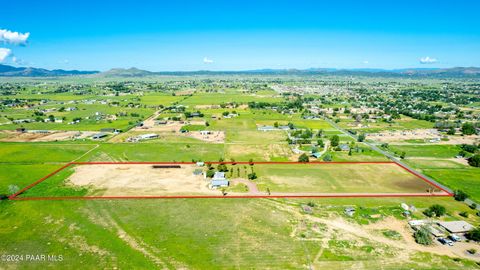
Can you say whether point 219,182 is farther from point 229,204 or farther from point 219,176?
point 229,204

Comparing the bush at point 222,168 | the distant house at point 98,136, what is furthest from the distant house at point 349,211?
the distant house at point 98,136

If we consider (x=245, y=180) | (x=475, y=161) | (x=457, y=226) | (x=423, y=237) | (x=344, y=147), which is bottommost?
(x=457, y=226)

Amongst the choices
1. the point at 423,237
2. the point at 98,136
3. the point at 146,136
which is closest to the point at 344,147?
the point at 423,237

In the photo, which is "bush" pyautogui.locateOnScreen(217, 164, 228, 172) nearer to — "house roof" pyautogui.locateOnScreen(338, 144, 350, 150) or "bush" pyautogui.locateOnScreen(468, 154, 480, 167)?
"house roof" pyautogui.locateOnScreen(338, 144, 350, 150)

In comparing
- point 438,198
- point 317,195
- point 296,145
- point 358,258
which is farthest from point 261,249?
point 296,145

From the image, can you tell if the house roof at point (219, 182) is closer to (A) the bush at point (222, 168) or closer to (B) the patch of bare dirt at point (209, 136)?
(A) the bush at point (222, 168)

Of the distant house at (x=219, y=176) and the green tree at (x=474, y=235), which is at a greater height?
the distant house at (x=219, y=176)
